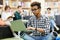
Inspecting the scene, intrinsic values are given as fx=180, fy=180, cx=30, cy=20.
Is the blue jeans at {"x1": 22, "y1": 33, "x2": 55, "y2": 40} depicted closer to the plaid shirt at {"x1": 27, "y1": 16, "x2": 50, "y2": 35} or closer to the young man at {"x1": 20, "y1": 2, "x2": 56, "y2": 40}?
the young man at {"x1": 20, "y1": 2, "x2": 56, "y2": 40}

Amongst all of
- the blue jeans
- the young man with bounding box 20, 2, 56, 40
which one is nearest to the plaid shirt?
the young man with bounding box 20, 2, 56, 40

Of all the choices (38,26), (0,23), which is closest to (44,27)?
(38,26)

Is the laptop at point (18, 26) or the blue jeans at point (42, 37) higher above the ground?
the laptop at point (18, 26)

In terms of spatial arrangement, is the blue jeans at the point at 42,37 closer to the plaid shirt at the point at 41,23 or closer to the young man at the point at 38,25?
the young man at the point at 38,25

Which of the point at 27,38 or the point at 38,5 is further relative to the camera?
the point at 38,5

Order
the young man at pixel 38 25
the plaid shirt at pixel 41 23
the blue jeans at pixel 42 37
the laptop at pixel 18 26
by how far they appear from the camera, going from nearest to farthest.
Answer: the laptop at pixel 18 26
the blue jeans at pixel 42 37
the young man at pixel 38 25
the plaid shirt at pixel 41 23

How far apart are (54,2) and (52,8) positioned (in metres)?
0.29

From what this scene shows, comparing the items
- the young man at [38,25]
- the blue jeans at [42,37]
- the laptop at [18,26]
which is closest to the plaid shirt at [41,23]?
the young man at [38,25]

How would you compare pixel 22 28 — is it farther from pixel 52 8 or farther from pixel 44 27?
pixel 52 8

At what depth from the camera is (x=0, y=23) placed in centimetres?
256

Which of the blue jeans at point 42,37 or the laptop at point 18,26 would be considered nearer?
the laptop at point 18,26

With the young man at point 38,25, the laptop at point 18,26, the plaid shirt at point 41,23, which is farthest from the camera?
the plaid shirt at point 41,23

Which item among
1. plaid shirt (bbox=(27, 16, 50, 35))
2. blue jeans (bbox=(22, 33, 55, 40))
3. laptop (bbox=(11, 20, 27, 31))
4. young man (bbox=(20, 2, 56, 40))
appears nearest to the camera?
laptop (bbox=(11, 20, 27, 31))

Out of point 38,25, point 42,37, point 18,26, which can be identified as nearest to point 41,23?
point 38,25
